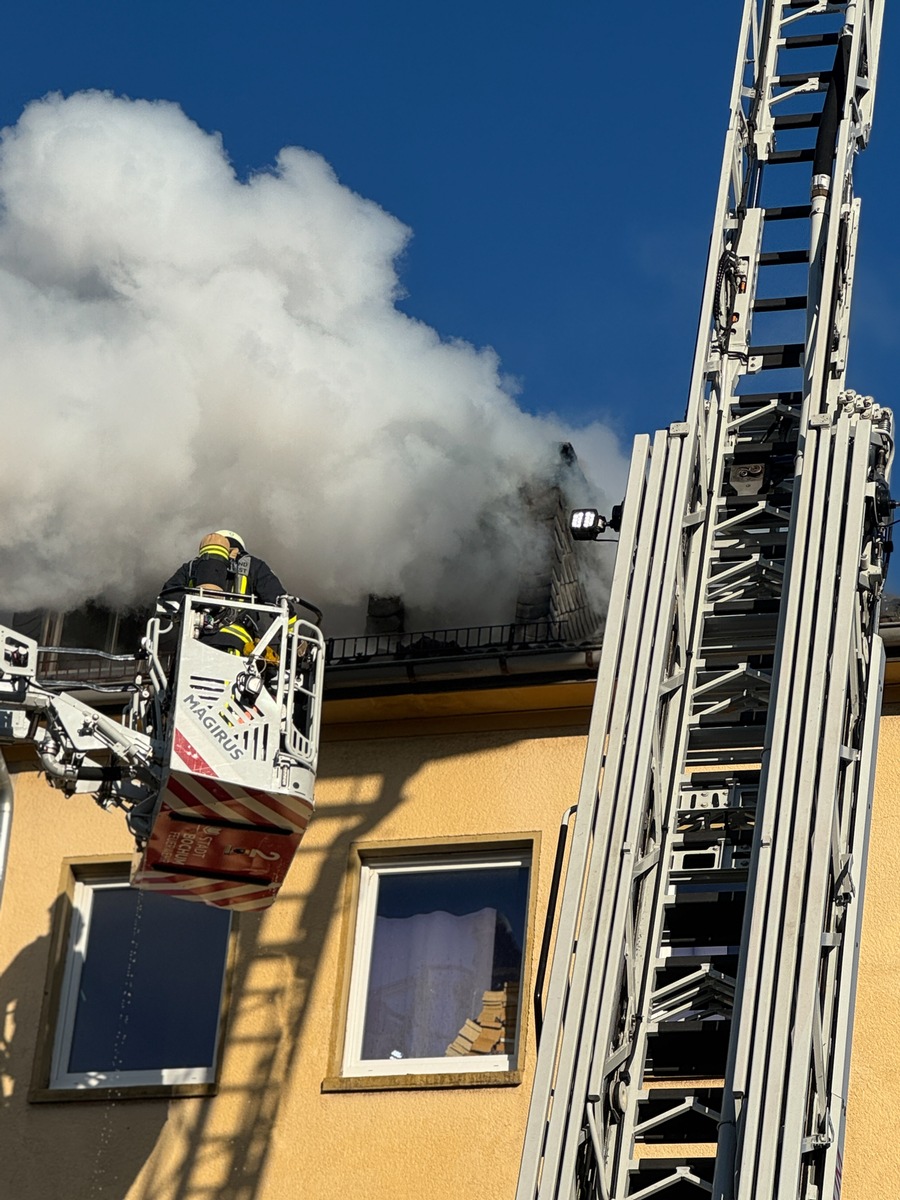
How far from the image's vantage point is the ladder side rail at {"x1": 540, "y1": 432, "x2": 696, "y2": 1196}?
10.1m

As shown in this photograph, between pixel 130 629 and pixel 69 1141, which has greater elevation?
pixel 130 629

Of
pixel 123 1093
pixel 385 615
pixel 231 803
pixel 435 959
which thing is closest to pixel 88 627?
pixel 385 615

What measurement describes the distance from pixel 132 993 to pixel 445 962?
83.9 inches

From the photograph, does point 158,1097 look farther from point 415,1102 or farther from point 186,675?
point 186,675

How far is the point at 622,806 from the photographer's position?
426 inches

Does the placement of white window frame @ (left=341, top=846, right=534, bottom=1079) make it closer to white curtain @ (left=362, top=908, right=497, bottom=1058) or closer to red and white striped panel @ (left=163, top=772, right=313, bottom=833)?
white curtain @ (left=362, top=908, right=497, bottom=1058)

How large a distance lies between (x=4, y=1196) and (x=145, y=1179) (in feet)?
2.99

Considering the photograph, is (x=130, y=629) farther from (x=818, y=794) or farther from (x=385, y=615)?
(x=818, y=794)

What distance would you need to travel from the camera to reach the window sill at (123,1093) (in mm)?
14328

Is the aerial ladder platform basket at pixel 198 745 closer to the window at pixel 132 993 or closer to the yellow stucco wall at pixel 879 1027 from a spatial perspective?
the window at pixel 132 993

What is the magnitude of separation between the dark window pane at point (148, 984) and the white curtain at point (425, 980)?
107 cm

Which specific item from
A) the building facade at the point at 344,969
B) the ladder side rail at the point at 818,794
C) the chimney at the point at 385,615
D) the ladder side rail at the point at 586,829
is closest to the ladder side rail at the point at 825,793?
the ladder side rail at the point at 818,794

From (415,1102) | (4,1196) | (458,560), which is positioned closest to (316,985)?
(415,1102)

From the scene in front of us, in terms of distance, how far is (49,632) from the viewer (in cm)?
1714
